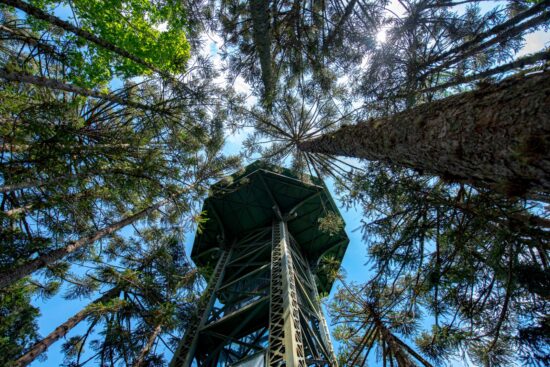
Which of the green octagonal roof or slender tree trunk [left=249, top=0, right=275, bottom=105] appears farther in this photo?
the green octagonal roof

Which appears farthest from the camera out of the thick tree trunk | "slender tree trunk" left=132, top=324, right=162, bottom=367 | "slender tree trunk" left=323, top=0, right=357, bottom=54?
"slender tree trunk" left=323, top=0, right=357, bottom=54

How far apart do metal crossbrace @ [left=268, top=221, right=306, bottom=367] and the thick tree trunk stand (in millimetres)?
3796

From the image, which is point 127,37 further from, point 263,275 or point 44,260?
point 263,275

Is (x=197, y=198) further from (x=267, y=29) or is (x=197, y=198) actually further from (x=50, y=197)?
(x=267, y=29)

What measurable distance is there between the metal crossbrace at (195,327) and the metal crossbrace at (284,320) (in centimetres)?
237

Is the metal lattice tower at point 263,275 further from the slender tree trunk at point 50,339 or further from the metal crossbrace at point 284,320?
the slender tree trunk at point 50,339

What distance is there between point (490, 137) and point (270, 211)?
40.7 feet

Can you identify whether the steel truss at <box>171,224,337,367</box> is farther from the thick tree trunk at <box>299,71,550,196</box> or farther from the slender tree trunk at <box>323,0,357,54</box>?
the slender tree trunk at <box>323,0,357,54</box>

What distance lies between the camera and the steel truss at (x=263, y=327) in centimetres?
536

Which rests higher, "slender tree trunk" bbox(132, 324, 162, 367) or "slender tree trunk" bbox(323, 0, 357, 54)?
"slender tree trunk" bbox(323, 0, 357, 54)

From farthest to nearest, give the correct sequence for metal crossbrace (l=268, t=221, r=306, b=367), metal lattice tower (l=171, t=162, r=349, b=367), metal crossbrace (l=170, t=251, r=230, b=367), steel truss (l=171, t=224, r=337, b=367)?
metal crossbrace (l=170, t=251, r=230, b=367), metal lattice tower (l=171, t=162, r=349, b=367), steel truss (l=171, t=224, r=337, b=367), metal crossbrace (l=268, t=221, r=306, b=367)

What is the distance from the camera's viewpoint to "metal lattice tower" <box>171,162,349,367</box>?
239 inches

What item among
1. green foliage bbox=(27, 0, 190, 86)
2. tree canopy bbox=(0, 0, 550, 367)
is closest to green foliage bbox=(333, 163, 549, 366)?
tree canopy bbox=(0, 0, 550, 367)

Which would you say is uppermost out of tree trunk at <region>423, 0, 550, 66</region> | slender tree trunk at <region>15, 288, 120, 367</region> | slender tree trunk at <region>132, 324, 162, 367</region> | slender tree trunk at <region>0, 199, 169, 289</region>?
tree trunk at <region>423, 0, 550, 66</region>
